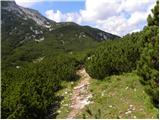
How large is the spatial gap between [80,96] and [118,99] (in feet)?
7.08

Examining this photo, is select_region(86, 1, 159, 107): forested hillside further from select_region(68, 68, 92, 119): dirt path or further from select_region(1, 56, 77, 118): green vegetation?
select_region(1, 56, 77, 118): green vegetation

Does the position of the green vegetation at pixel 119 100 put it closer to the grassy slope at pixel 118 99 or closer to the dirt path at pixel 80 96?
the grassy slope at pixel 118 99

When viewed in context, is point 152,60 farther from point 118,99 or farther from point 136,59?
point 136,59

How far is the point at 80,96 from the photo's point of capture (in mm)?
18484

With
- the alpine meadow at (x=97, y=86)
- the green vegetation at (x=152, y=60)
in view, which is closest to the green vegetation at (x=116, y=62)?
the alpine meadow at (x=97, y=86)

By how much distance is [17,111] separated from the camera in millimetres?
15258

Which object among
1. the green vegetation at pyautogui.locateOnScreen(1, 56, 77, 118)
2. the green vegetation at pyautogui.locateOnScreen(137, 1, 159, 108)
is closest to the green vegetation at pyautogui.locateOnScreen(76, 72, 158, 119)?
the green vegetation at pyautogui.locateOnScreen(137, 1, 159, 108)

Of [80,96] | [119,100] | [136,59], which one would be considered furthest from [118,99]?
[136,59]

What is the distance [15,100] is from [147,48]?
556 centimetres

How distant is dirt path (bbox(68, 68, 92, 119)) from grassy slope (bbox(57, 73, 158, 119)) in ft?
0.90

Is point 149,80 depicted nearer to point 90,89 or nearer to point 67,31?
point 90,89

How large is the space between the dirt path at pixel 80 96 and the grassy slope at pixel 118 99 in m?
0.28

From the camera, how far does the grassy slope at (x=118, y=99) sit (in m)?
15.5

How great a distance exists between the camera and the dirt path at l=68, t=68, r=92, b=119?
1678 cm
